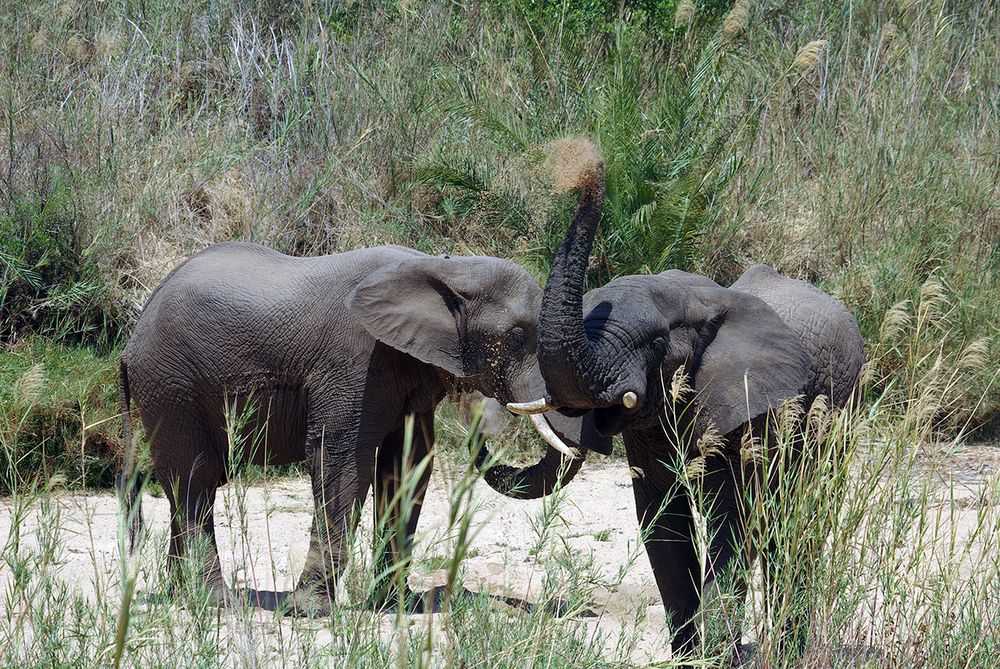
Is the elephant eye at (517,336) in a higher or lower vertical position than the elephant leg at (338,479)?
higher

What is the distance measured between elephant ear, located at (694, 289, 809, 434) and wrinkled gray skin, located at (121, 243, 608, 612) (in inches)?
45.6

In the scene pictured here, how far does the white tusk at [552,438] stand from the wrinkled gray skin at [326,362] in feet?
0.74

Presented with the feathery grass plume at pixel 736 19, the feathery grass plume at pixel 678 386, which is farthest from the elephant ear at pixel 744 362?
the feathery grass plume at pixel 736 19

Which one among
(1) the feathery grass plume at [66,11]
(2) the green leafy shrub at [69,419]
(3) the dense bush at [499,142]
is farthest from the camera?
(1) the feathery grass plume at [66,11]

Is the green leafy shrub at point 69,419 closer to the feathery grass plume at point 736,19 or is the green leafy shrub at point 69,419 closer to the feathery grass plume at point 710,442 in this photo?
the feathery grass plume at point 710,442

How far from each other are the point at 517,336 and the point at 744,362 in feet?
4.43

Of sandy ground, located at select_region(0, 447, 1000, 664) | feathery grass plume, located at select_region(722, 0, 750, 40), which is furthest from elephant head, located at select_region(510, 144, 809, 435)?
feathery grass plume, located at select_region(722, 0, 750, 40)

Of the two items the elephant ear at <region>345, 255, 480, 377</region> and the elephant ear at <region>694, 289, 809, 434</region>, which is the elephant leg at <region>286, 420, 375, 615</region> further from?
the elephant ear at <region>694, 289, 809, 434</region>

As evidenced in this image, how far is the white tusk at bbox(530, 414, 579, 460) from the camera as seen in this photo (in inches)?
200

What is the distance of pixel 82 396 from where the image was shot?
797 centimetres

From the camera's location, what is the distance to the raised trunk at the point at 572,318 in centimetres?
425

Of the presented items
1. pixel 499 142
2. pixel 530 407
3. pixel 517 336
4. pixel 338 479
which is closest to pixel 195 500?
pixel 338 479

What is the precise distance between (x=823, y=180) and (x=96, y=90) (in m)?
6.41

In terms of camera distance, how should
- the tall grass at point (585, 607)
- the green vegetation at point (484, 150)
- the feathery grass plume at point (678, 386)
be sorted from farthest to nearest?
the green vegetation at point (484, 150) < the feathery grass plume at point (678, 386) < the tall grass at point (585, 607)
